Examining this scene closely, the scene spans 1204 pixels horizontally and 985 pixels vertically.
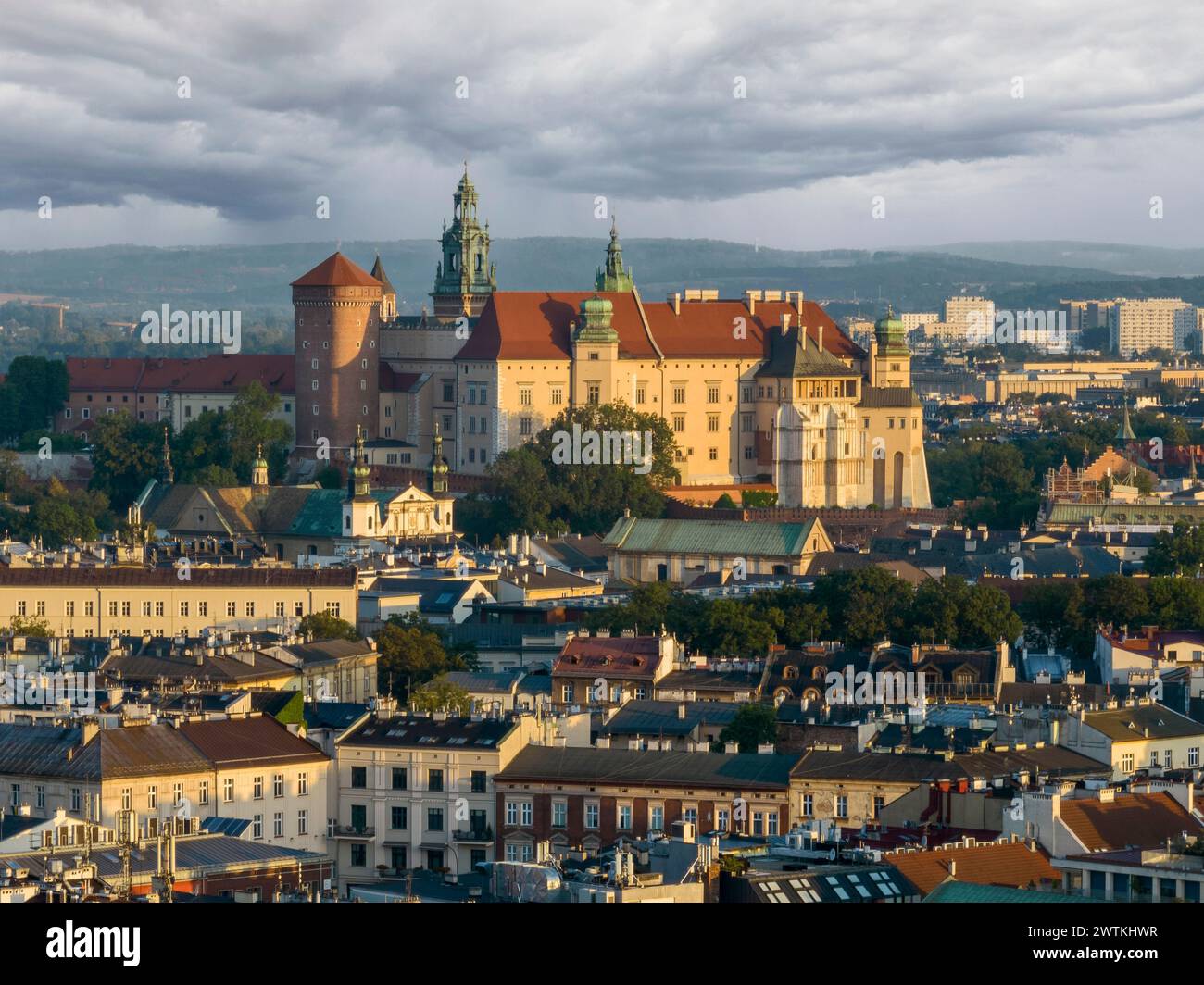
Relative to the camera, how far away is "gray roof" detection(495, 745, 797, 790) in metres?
44.1

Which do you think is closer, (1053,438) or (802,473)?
(802,473)

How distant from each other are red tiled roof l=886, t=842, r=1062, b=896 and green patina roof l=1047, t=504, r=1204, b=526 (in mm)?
79506

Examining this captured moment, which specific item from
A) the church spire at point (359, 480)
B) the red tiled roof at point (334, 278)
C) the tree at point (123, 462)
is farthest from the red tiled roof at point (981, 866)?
the red tiled roof at point (334, 278)

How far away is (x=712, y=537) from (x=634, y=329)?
35.9 meters

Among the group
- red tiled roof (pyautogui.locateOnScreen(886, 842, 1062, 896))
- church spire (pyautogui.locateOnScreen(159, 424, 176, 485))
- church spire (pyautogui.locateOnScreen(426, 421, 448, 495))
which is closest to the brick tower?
church spire (pyautogui.locateOnScreen(159, 424, 176, 485))

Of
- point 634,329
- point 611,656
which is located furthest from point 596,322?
point 611,656

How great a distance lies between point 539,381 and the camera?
132m

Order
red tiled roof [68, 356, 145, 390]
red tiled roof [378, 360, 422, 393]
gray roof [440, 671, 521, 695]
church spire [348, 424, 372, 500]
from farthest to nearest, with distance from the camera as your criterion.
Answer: red tiled roof [68, 356, 145, 390] → red tiled roof [378, 360, 422, 393] → church spire [348, 424, 372, 500] → gray roof [440, 671, 521, 695]

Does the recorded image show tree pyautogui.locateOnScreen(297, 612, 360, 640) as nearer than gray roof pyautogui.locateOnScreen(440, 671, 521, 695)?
No

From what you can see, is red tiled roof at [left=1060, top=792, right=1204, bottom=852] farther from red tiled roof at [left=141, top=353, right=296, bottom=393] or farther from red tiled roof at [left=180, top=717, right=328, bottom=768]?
red tiled roof at [left=141, top=353, right=296, bottom=393]

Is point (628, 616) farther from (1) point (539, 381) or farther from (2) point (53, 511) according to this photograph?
(1) point (539, 381)

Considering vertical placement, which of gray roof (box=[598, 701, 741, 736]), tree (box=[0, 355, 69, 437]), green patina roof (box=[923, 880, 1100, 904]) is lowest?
gray roof (box=[598, 701, 741, 736])
